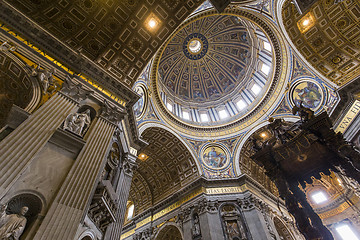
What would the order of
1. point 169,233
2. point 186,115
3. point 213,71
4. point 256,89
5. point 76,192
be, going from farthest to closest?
1. point 213,71
2. point 186,115
3. point 256,89
4. point 169,233
5. point 76,192

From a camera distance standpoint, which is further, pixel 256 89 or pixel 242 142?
pixel 256 89

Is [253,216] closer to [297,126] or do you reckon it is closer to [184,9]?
[297,126]

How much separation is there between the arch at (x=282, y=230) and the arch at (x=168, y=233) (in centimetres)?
721

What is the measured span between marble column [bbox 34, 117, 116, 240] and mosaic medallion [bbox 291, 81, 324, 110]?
457 inches

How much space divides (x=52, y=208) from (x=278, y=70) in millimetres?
15288

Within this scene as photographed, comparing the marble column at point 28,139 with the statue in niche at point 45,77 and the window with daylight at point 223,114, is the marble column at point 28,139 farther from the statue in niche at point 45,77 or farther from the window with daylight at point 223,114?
the window with daylight at point 223,114

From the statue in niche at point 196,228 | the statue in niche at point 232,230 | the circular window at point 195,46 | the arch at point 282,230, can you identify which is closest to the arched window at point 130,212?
the statue in niche at point 196,228

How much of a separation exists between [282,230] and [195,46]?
1881 centimetres

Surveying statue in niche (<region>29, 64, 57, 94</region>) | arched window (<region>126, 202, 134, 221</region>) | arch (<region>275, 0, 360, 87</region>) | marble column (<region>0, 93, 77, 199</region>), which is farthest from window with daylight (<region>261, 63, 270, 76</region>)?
arched window (<region>126, 202, 134, 221</region>)

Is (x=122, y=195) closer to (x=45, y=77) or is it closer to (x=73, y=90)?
(x=73, y=90)

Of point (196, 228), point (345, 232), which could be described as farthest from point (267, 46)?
point (345, 232)

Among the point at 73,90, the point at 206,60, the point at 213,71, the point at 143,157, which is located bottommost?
the point at 73,90

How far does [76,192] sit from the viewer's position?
16.8 ft

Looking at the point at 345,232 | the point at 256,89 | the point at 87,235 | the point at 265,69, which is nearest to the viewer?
the point at 87,235
